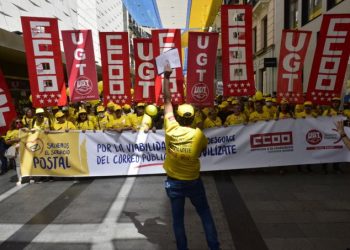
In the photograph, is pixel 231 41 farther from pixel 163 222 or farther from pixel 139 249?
pixel 139 249

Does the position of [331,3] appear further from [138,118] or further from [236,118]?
[138,118]

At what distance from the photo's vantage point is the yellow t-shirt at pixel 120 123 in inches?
348

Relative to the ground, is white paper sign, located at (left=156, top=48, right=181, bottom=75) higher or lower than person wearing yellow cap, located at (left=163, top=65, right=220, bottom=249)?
higher

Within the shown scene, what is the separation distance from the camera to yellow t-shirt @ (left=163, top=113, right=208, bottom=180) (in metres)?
4.11

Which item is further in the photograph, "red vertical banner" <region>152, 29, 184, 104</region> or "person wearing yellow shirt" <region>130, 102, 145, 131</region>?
"red vertical banner" <region>152, 29, 184, 104</region>

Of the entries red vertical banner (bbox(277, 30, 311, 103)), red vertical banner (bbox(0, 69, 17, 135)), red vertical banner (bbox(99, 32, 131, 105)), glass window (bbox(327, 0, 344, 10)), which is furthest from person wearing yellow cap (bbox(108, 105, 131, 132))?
glass window (bbox(327, 0, 344, 10))

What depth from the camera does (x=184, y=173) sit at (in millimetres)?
4152

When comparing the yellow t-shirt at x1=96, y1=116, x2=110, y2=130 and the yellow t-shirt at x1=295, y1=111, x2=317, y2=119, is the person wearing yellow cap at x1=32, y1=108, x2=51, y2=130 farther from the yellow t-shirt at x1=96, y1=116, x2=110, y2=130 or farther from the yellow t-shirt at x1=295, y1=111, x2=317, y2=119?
the yellow t-shirt at x1=295, y1=111, x2=317, y2=119

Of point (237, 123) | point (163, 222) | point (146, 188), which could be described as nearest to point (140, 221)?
point (163, 222)

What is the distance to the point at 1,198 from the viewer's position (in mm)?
7270

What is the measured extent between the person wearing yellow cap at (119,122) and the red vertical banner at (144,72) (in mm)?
902

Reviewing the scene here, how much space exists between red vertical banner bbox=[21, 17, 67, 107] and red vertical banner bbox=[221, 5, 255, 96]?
3832mm

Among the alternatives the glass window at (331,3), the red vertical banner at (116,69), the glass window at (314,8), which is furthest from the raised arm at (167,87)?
the glass window at (314,8)

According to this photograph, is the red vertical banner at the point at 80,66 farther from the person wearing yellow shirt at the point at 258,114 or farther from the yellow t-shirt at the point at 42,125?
the person wearing yellow shirt at the point at 258,114
